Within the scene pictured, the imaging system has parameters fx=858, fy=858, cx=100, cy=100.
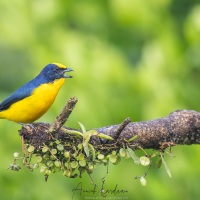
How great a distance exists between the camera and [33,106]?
187 inches

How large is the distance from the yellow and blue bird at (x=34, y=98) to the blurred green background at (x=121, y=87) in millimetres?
1024

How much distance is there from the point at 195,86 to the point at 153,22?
614 mm

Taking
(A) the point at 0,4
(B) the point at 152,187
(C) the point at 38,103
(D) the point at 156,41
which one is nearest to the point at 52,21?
(A) the point at 0,4

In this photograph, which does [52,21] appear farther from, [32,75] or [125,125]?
[125,125]

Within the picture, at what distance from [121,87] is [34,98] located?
164 cm

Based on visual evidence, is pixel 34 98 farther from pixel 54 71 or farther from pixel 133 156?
pixel 133 156

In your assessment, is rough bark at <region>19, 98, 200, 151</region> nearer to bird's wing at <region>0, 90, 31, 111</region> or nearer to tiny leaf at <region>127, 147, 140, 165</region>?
tiny leaf at <region>127, 147, 140, 165</region>

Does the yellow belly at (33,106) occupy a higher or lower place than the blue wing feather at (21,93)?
lower

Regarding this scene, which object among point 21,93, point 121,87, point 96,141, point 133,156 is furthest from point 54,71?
point 121,87

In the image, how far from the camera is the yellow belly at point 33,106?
473cm

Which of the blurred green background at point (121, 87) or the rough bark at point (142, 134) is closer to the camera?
the rough bark at point (142, 134)

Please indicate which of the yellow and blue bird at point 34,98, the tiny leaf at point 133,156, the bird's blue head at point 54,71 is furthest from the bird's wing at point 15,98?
the tiny leaf at point 133,156

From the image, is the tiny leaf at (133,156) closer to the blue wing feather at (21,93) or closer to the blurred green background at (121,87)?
the blue wing feather at (21,93)

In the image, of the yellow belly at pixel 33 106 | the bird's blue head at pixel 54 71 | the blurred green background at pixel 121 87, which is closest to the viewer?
the yellow belly at pixel 33 106
